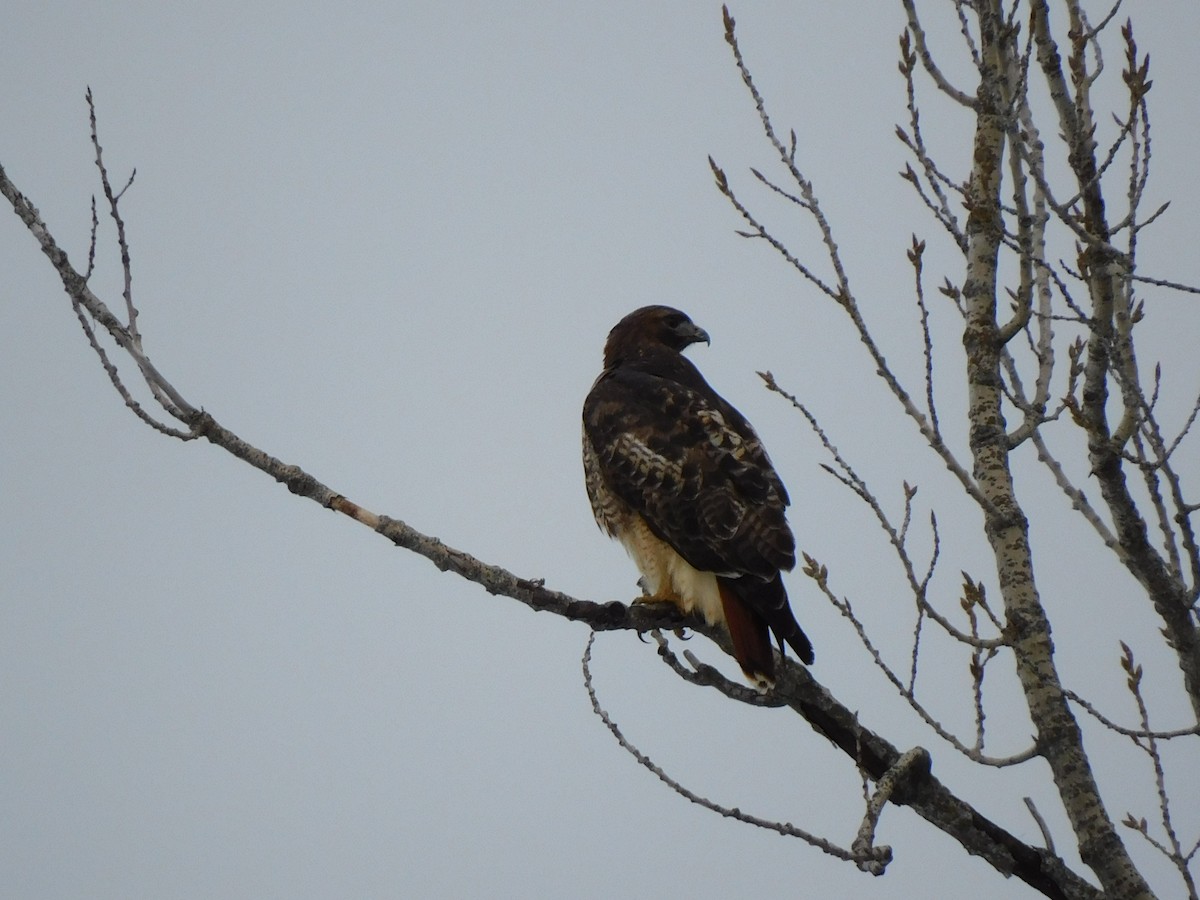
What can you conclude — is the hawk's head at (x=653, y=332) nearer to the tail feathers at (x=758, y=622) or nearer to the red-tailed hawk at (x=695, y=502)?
the red-tailed hawk at (x=695, y=502)

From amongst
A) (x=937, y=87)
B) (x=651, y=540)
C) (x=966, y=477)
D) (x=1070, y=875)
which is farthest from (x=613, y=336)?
(x=1070, y=875)

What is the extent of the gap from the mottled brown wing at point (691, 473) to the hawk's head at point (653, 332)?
Result: 94 cm

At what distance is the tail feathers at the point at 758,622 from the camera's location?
14.1 feet

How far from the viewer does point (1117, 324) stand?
3.60m

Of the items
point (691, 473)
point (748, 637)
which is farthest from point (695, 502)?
point (748, 637)

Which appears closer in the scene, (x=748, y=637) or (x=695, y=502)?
(x=748, y=637)

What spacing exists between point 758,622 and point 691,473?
90 cm

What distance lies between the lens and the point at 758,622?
459 cm

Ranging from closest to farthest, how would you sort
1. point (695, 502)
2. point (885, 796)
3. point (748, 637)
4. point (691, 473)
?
point (885, 796), point (748, 637), point (695, 502), point (691, 473)

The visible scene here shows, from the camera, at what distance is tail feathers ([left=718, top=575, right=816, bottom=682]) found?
430 centimetres

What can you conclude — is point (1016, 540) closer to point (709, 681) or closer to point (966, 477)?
point (966, 477)

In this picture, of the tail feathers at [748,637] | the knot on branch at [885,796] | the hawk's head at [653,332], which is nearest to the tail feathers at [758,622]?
the tail feathers at [748,637]

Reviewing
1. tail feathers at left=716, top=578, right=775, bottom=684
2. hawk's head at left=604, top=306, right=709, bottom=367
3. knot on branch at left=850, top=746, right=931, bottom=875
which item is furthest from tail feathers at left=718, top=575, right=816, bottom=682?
hawk's head at left=604, top=306, right=709, bottom=367

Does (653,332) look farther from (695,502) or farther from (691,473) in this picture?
(695,502)
